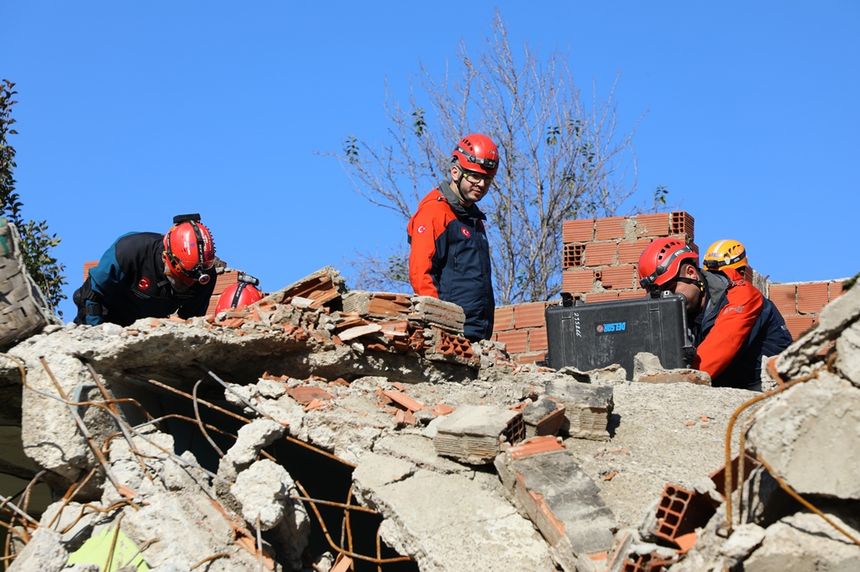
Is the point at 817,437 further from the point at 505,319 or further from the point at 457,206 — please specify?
the point at 505,319

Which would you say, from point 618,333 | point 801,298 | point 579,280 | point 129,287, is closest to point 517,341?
point 579,280

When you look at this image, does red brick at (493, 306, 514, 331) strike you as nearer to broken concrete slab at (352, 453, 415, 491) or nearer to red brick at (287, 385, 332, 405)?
red brick at (287, 385, 332, 405)

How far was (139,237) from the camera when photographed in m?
8.19

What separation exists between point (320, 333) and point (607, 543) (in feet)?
8.20

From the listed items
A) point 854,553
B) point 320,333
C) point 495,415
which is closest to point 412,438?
point 495,415

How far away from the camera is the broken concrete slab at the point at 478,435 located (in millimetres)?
5383

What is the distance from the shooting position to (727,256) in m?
8.88

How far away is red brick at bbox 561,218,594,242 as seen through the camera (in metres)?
11.9

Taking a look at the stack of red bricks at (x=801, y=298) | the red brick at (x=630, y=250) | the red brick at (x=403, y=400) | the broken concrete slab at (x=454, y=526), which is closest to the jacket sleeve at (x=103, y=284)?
the red brick at (x=403, y=400)

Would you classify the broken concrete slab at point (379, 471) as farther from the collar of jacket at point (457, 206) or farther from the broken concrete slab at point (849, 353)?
the collar of jacket at point (457, 206)

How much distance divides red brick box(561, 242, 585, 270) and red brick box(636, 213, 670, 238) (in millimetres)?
646

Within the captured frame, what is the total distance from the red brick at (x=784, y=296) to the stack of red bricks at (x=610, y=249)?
1354mm

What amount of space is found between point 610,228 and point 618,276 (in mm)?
538

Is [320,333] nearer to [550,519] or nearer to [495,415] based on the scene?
[495,415]
